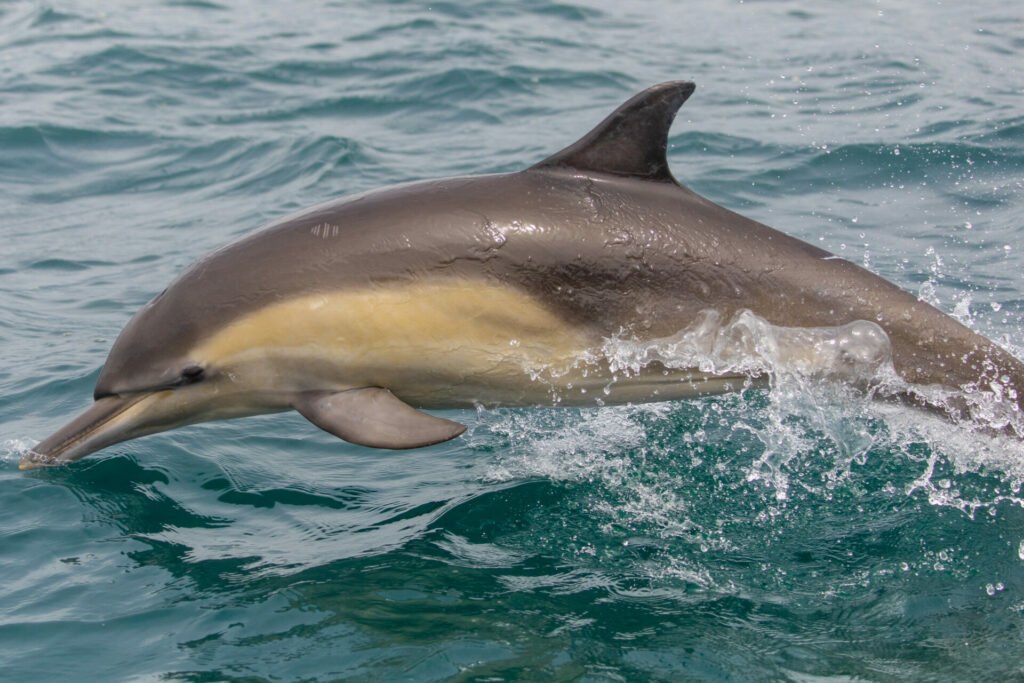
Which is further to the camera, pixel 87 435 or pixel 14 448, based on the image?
pixel 14 448

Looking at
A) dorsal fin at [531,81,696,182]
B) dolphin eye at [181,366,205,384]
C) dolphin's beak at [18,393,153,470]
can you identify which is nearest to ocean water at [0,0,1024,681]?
dolphin's beak at [18,393,153,470]

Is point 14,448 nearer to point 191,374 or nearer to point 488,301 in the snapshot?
point 191,374

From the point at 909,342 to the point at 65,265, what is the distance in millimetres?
7740

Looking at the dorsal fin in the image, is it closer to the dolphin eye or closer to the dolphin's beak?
the dolphin eye

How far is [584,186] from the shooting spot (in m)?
5.71

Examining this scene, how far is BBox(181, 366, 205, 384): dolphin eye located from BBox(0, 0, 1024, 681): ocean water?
905mm

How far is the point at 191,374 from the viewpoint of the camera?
562cm

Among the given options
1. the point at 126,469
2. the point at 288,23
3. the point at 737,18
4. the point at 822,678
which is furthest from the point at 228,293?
the point at 737,18

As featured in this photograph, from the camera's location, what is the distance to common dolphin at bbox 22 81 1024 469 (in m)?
5.51

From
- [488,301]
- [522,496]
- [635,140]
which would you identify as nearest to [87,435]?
[488,301]

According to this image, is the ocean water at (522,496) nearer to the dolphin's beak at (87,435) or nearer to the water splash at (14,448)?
the water splash at (14,448)

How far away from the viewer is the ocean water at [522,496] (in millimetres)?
4953

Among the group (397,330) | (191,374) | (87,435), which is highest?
(397,330)

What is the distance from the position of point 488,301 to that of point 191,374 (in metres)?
1.53
